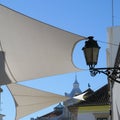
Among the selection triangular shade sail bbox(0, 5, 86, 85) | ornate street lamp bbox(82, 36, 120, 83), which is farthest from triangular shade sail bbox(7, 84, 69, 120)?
ornate street lamp bbox(82, 36, 120, 83)

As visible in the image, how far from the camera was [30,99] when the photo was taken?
20.5 m

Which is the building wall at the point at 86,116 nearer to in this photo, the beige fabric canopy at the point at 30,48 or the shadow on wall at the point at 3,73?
the beige fabric canopy at the point at 30,48

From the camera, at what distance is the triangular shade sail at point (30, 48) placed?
1238cm

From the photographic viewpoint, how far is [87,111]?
36.2 m

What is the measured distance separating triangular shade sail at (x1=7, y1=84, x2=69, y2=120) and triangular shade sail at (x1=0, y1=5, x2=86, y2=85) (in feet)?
17.5

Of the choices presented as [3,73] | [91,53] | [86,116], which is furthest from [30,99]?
[86,116]

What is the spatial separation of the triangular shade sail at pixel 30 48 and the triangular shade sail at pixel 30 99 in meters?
5.34

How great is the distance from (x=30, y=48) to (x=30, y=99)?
7.77 m

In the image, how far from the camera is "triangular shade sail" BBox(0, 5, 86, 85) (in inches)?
487

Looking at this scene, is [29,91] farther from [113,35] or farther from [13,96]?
[113,35]

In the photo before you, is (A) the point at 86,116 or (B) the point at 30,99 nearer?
(B) the point at 30,99

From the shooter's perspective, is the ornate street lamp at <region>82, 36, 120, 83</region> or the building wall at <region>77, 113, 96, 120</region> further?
the building wall at <region>77, 113, 96, 120</region>

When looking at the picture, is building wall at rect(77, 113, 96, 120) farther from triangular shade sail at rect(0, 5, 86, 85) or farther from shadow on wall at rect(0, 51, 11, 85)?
shadow on wall at rect(0, 51, 11, 85)

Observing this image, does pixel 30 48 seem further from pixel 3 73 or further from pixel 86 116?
pixel 86 116
